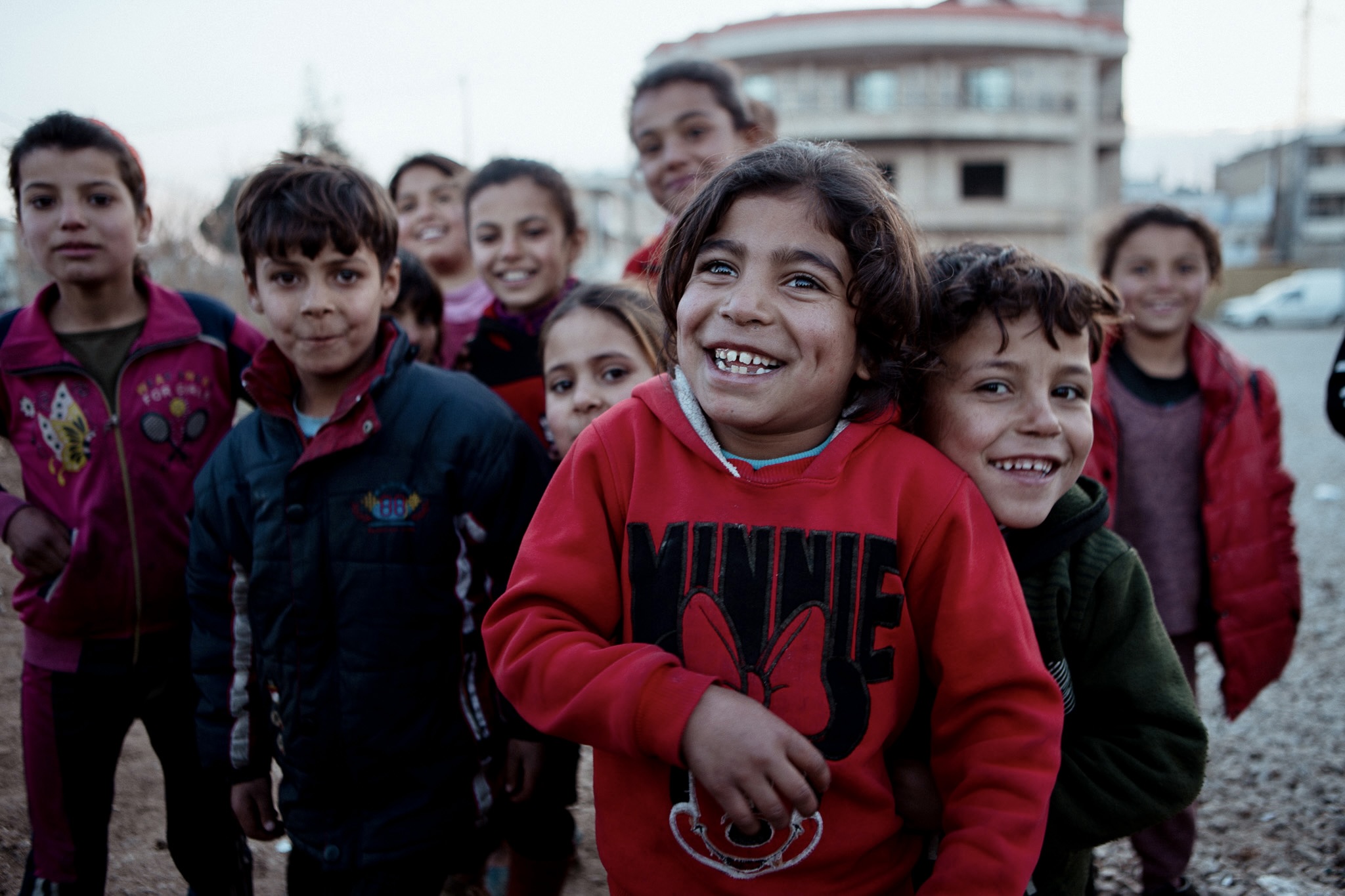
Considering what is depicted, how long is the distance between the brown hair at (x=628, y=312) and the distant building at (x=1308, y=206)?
46.3m

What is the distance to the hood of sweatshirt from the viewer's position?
150 cm

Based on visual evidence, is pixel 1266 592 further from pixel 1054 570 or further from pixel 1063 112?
pixel 1063 112

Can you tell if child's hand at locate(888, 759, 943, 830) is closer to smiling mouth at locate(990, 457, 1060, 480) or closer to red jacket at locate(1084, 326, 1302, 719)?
smiling mouth at locate(990, 457, 1060, 480)

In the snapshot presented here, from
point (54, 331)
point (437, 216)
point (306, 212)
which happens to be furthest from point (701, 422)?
point (437, 216)

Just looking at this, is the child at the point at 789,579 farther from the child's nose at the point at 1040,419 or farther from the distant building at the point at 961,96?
the distant building at the point at 961,96

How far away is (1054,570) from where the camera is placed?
4.90 feet

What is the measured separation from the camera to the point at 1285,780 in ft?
10.6

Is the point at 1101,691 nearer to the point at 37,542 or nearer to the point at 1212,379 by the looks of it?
the point at 1212,379

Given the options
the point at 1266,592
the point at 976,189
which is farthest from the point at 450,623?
the point at 976,189

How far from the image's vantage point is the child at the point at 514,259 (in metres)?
2.89

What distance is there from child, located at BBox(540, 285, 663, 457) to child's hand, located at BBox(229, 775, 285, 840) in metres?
1.07

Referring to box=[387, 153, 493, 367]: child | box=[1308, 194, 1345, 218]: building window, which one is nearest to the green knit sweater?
box=[387, 153, 493, 367]: child

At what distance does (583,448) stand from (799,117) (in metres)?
29.2

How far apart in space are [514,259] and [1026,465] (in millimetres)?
1953
